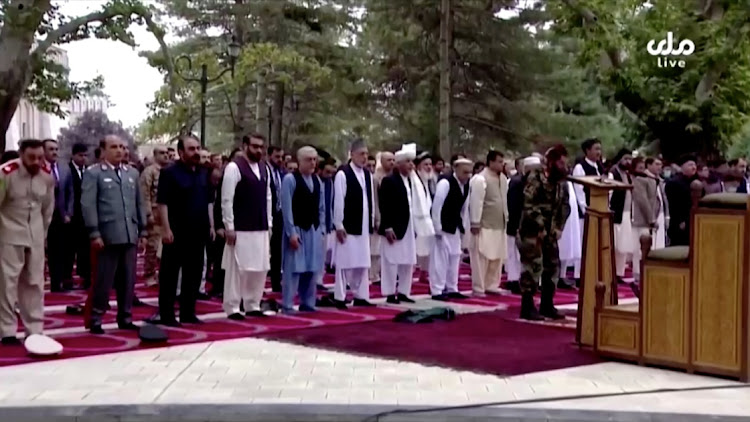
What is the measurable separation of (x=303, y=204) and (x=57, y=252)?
137 inches

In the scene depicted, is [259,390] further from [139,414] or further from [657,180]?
[657,180]

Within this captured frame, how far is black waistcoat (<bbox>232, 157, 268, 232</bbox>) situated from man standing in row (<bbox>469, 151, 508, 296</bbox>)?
3231 mm

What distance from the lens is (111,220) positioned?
30.0 feet

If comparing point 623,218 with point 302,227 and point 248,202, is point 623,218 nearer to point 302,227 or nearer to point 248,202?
point 302,227

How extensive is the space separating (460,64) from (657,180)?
14057mm

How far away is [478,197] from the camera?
12.5 meters

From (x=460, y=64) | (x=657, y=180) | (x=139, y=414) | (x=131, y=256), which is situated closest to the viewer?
(x=139, y=414)

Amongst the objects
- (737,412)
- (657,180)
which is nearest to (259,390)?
(737,412)

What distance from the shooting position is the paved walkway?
21.3 feet

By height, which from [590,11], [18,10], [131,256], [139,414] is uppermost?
[590,11]

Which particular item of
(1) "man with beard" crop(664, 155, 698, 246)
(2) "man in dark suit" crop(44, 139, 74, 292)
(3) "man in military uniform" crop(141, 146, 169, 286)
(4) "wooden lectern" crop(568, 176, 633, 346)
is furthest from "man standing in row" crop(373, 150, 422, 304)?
(1) "man with beard" crop(664, 155, 698, 246)

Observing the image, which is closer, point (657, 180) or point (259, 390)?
point (259, 390)

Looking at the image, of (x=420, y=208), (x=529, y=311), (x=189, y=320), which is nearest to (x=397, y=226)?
(x=420, y=208)

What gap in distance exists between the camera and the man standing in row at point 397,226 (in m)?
11.6
